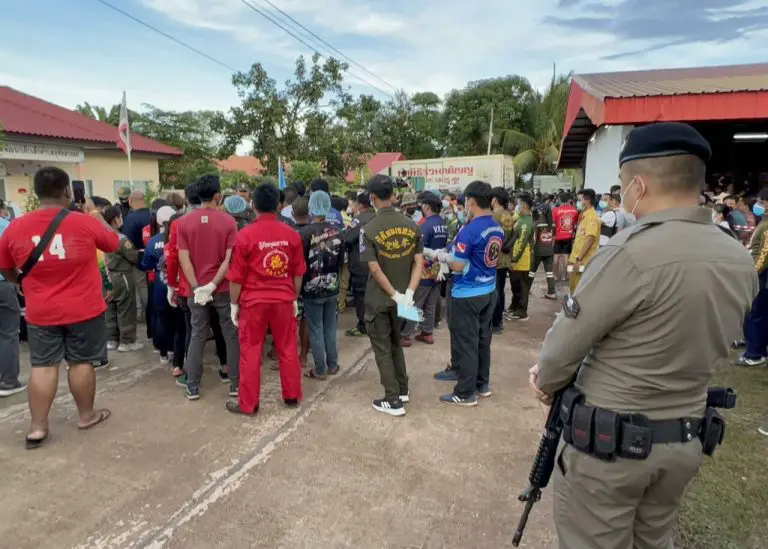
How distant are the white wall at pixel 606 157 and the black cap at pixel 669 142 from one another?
7373 millimetres

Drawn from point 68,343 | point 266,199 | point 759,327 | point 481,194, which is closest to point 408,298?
point 481,194

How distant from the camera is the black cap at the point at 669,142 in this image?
5.44 ft

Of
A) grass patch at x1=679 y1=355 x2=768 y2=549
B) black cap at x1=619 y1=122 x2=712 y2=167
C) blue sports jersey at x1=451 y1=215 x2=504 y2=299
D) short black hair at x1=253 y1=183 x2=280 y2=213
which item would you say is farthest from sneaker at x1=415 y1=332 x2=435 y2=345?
black cap at x1=619 y1=122 x2=712 y2=167

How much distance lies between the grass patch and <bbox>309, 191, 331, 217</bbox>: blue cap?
3.76 meters

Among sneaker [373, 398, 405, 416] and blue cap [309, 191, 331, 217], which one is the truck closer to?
blue cap [309, 191, 331, 217]

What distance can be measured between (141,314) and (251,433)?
423cm

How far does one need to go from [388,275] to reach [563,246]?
6414 mm

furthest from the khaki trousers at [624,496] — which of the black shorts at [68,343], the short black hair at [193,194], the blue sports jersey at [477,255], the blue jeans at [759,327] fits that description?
the blue jeans at [759,327]

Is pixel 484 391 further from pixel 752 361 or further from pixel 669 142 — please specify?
pixel 669 142

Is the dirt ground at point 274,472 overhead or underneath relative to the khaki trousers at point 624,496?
underneath

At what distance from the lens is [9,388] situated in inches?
189

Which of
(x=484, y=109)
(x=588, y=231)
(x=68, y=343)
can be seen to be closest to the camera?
(x=68, y=343)

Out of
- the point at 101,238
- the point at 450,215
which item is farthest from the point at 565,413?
the point at 450,215

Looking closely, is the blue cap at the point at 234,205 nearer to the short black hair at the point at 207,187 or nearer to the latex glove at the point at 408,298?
the short black hair at the point at 207,187
